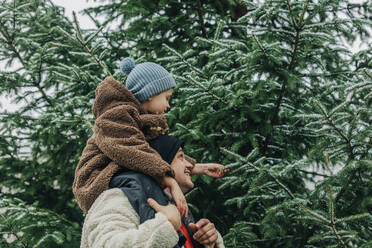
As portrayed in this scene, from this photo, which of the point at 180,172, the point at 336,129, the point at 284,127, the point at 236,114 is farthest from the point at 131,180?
the point at 284,127

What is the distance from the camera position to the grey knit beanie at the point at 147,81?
196cm

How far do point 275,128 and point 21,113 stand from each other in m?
3.06

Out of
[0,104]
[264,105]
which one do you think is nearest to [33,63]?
[0,104]

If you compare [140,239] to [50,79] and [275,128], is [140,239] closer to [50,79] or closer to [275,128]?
[275,128]

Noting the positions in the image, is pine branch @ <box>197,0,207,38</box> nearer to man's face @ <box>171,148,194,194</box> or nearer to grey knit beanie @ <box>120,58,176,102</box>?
grey knit beanie @ <box>120,58,176,102</box>

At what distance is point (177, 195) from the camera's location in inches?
67.1

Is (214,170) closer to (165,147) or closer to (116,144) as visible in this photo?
(165,147)

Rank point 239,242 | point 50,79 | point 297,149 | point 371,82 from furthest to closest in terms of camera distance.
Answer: point 50,79, point 297,149, point 239,242, point 371,82

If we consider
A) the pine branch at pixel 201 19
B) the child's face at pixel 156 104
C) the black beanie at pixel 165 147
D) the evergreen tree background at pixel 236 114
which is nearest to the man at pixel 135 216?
the black beanie at pixel 165 147

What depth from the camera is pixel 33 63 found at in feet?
13.3

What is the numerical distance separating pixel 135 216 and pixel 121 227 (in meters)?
0.11

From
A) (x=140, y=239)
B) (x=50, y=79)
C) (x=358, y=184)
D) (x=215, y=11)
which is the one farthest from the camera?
(x=50, y=79)

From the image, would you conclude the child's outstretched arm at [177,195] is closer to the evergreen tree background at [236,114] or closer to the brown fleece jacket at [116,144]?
the brown fleece jacket at [116,144]

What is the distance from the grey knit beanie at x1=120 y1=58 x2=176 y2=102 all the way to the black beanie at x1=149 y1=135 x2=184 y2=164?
0.77ft
